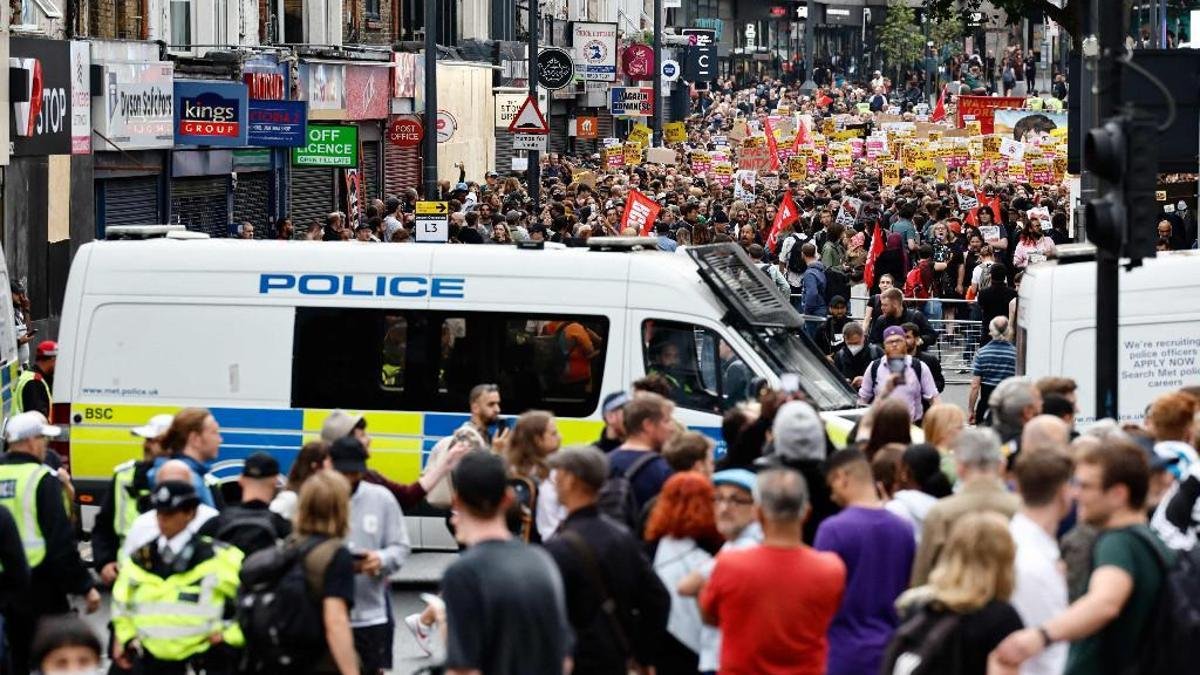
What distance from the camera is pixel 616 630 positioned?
29.0ft

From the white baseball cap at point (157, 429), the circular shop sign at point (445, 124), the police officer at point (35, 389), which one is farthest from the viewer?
the circular shop sign at point (445, 124)

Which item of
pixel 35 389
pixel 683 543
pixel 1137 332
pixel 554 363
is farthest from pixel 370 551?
pixel 35 389

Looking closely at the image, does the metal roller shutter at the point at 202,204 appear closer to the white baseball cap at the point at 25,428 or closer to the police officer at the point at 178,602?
the white baseball cap at the point at 25,428

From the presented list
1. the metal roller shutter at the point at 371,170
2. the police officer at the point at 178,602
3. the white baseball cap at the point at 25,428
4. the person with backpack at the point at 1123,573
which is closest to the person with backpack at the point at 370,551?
the police officer at the point at 178,602

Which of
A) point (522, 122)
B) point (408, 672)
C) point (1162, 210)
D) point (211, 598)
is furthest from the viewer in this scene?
point (522, 122)

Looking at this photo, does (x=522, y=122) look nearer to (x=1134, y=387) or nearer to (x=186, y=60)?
(x=186, y=60)

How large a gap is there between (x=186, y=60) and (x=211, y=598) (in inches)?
949

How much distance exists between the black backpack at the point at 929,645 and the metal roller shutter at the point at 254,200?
28.4 m

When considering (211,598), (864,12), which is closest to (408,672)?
(211,598)

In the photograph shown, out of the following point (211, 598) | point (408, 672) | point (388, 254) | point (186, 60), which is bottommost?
point (408, 672)

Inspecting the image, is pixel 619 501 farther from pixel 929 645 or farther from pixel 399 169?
pixel 399 169

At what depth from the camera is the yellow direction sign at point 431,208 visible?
26891 millimetres

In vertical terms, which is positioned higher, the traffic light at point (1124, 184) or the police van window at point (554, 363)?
the traffic light at point (1124, 184)

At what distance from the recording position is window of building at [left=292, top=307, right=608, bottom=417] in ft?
51.6
